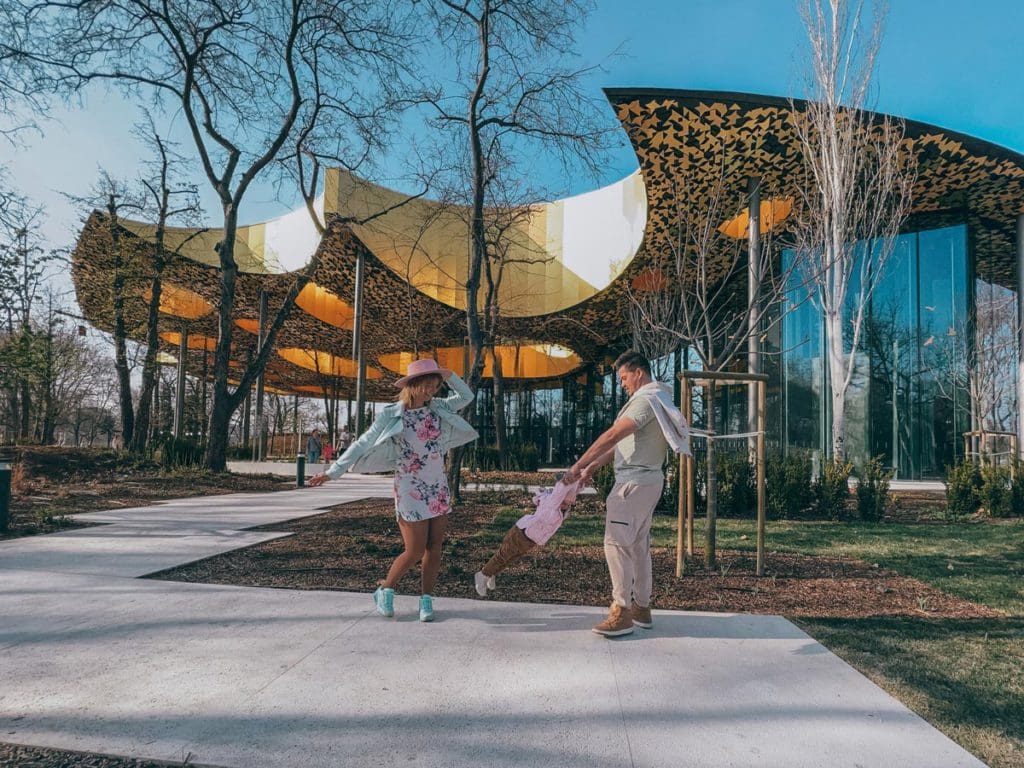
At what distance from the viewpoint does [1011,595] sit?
5367 millimetres

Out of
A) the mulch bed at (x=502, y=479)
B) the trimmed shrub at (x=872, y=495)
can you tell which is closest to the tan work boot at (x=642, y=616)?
the trimmed shrub at (x=872, y=495)

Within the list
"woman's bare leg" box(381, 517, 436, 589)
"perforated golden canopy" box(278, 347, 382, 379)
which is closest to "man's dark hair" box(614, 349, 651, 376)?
"woman's bare leg" box(381, 517, 436, 589)

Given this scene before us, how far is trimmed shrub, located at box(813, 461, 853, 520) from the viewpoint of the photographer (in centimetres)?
1067

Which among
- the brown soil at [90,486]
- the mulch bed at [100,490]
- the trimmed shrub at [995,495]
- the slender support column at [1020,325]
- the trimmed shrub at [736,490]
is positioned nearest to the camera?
the mulch bed at [100,490]

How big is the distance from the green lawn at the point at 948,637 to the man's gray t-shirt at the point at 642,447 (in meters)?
1.49

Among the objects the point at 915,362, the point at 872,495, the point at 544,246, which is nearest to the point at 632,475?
the point at 872,495

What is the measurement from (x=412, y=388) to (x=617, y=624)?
193 centimetres

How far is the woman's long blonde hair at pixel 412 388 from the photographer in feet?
14.0

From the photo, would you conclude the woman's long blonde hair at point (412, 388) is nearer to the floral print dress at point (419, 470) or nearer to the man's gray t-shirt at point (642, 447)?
the floral print dress at point (419, 470)

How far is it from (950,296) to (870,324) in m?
2.43

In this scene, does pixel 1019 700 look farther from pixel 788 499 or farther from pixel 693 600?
pixel 788 499

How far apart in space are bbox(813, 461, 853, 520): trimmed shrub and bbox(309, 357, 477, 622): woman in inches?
337

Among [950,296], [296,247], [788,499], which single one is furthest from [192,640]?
[296,247]

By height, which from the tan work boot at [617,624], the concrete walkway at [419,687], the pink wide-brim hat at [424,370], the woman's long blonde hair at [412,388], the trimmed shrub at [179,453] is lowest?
the concrete walkway at [419,687]
